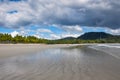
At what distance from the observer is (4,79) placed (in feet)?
28.8

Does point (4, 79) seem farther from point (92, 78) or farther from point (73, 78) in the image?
point (92, 78)

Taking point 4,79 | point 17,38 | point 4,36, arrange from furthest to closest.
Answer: point 17,38 < point 4,36 < point 4,79

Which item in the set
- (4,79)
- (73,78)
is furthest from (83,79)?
(4,79)

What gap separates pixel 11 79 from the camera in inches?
347

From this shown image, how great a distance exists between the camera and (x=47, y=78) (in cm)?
924

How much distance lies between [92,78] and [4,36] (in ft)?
333

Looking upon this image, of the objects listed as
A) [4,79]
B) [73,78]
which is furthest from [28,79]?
[73,78]

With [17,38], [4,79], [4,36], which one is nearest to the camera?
[4,79]

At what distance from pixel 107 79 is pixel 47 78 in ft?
8.47

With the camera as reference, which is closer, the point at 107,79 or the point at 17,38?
the point at 107,79

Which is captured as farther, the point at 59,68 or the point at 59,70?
the point at 59,68

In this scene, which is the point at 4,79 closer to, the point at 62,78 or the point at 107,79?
the point at 62,78

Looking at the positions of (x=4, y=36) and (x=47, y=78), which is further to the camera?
(x=4, y=36)

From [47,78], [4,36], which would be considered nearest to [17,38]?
[4,36]
